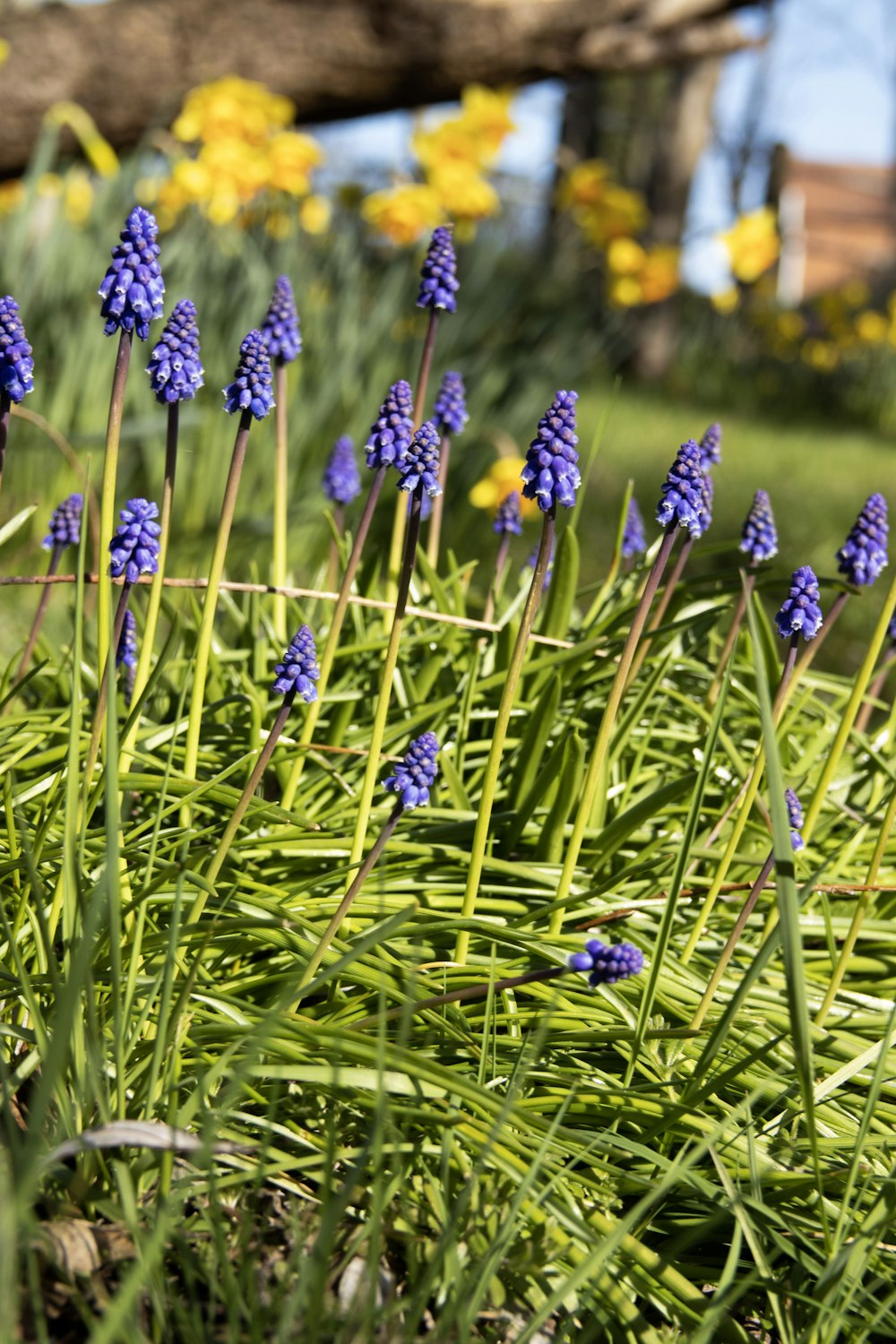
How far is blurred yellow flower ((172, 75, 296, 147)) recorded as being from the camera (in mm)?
4500

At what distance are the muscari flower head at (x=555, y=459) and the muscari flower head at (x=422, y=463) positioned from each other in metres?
0.13

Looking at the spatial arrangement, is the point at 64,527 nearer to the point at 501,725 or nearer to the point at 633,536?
the point at 501,725

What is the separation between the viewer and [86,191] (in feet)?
22.8

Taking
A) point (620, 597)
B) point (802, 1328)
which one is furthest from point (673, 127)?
point (802, 1328)

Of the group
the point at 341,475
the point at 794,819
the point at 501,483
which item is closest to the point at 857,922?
the point at 794,819

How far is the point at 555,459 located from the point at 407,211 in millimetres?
3471

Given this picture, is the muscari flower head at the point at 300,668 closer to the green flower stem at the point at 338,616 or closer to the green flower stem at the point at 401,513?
the green flower stem at the point at 338,616

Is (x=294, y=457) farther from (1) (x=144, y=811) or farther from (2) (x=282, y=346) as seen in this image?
(1) (x=144, y=811)

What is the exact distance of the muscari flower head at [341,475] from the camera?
8.53 feet

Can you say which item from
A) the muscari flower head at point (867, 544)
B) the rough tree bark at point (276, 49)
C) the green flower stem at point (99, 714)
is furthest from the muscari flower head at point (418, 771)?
the rough tree bark at point (276, 49)

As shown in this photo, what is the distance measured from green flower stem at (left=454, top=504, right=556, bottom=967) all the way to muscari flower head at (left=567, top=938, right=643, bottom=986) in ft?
0.94

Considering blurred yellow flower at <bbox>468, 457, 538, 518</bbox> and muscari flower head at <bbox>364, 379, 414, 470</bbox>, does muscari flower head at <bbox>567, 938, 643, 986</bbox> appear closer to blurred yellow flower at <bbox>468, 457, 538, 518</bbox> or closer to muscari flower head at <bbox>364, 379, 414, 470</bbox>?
muscari flower head at <bbox>364, 379, 414, 470</bbox>

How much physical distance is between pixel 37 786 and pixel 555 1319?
43.1 inches

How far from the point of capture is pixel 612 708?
1722mm
